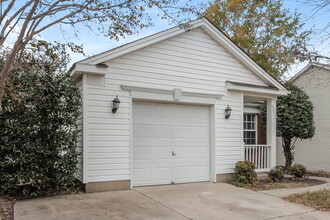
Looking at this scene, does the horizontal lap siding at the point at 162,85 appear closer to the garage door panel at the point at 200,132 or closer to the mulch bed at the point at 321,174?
the garage door panel at the point at 200,132

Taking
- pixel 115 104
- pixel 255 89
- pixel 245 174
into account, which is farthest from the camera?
pixel 255 89

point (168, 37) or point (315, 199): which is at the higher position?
point (168, 37)

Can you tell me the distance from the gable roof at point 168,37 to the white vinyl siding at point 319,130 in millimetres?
4220

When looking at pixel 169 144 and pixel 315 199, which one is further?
pixel 169 144

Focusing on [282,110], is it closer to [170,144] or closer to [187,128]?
[187,128]

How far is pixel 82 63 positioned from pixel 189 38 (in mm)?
3576

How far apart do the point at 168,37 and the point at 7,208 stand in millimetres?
5884

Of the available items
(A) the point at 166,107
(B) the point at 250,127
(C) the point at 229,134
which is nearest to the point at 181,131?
(A) the point at 166,107

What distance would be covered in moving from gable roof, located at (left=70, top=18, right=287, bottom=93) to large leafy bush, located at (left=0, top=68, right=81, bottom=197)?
680 mm

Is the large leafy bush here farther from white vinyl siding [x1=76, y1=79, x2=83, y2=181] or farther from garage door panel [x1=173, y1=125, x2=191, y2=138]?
garage door panel [x1=173, y1=125, x2=191, y2=138]

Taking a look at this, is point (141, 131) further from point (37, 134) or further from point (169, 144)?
point (37, 134)

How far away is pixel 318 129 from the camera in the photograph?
13.4 m

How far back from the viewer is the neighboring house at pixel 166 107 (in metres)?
7.20

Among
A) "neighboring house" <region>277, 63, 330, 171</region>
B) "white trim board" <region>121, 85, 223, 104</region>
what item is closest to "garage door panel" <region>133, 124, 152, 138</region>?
"white trim board" <region>121, 85, 223, 104</region>
